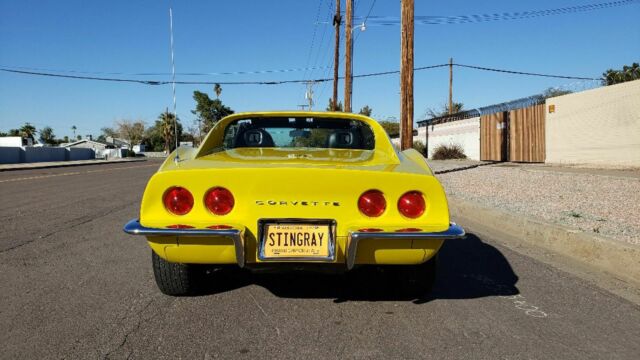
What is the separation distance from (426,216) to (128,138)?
11463cm

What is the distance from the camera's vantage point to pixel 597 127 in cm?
1549

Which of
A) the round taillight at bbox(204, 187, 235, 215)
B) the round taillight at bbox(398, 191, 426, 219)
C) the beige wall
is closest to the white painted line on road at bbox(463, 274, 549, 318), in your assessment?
the round taillight at bbox(398, 191, 426, 219)

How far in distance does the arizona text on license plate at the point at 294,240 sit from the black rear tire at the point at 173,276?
74 centimetres

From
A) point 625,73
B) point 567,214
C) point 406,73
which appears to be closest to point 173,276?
point 567,214

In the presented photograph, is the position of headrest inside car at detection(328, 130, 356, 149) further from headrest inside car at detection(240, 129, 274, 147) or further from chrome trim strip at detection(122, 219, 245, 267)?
chrome trim strip at detection(122, 219, 245, 267)

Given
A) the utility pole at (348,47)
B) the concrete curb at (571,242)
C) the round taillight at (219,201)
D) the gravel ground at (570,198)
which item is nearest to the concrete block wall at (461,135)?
the utility pole at (348,47)

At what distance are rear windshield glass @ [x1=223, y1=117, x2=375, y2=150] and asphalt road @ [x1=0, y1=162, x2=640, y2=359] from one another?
1.17 meters

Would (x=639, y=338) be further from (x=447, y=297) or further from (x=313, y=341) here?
(x=313, y=341)

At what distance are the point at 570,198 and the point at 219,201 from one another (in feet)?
22.7

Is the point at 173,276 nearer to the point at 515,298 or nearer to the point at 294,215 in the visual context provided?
the point at 294,215

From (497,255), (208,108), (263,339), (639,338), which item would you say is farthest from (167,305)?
(208,108)

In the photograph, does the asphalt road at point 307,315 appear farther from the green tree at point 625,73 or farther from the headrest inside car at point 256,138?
the green tree at point 625,73

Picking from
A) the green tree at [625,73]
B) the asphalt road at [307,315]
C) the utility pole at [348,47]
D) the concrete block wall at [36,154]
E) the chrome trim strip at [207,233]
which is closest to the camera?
the asphalt road at [307,315]

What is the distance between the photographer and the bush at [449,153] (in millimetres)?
26991
